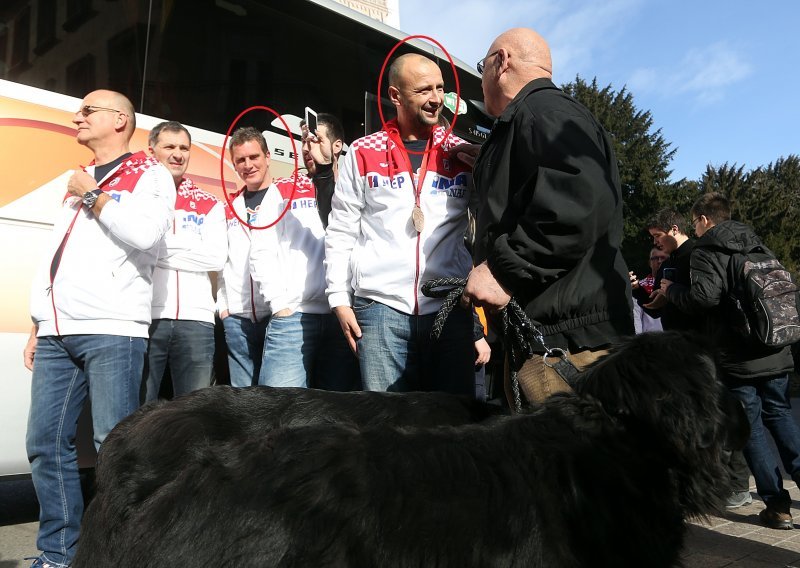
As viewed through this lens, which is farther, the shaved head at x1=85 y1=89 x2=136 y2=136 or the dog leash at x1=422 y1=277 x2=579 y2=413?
the shaved head at x1=85 y1=89 x2=136 y2=136

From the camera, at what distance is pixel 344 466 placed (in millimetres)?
1553

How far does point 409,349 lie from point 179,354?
1699mm

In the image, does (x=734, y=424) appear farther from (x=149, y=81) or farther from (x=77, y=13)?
(x=77, y=13)

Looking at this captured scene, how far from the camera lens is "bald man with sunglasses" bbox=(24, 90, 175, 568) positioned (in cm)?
317

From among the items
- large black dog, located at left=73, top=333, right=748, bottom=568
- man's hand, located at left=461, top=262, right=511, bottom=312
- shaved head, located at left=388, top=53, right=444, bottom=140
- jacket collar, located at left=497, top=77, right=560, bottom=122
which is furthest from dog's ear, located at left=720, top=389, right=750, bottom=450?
shaved head, located at left=388, top=53, right=444, bottom=140

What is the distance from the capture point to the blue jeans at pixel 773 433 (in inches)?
180

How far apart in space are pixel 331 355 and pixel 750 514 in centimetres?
344

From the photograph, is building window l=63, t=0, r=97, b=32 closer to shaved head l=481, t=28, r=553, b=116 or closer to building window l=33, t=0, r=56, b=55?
building window l=33, t=0, r=56, b=55

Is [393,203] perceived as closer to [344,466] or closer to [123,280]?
[123,280]

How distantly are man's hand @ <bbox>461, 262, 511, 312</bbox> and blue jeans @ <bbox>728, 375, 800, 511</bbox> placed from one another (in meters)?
3.01

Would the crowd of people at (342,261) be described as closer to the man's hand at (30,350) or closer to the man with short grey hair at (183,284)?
the man with short grey hair at (183,284)

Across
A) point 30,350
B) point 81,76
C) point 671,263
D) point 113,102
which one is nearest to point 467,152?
point 113,102

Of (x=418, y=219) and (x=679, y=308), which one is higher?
(x=418, y=219)

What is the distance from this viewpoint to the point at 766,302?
4438 millimetres
